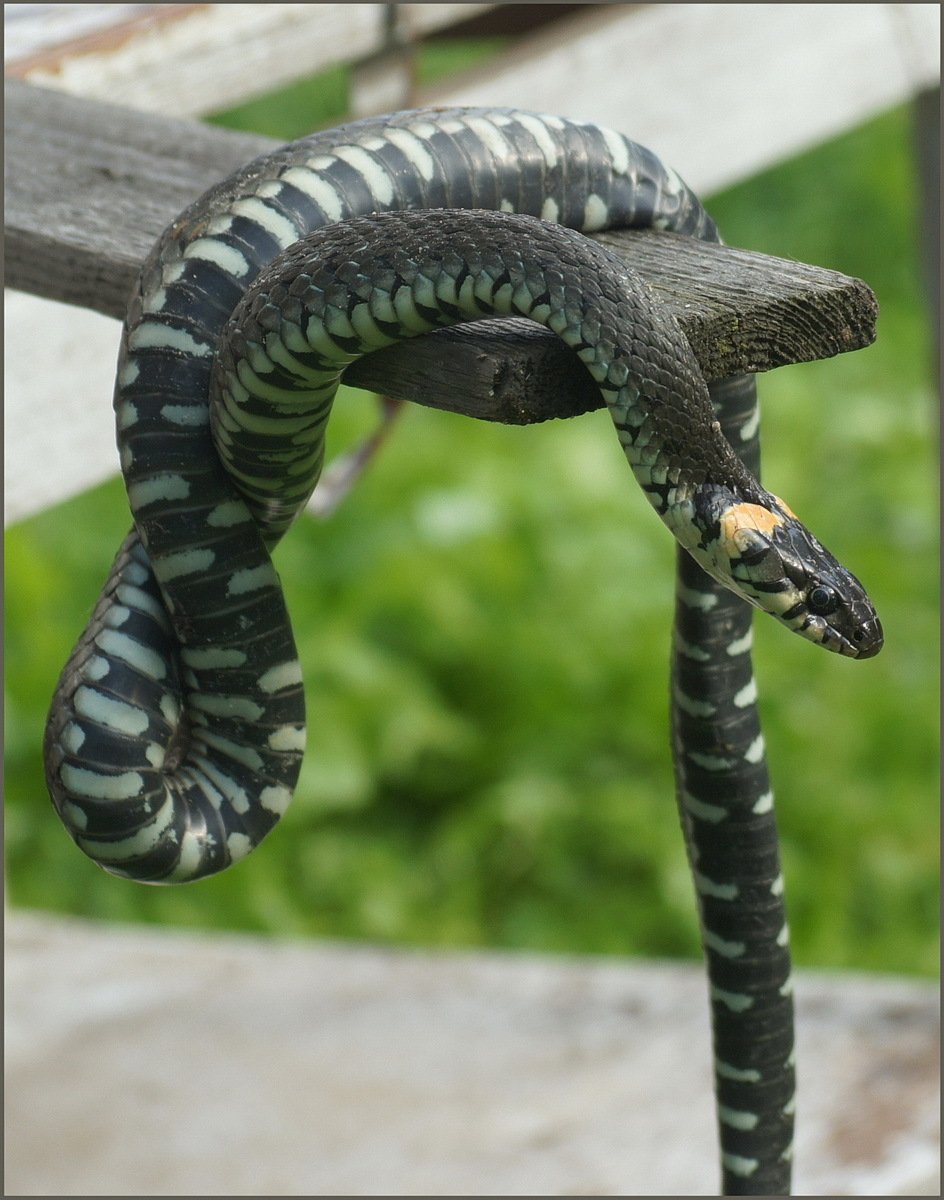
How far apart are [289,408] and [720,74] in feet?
3.18

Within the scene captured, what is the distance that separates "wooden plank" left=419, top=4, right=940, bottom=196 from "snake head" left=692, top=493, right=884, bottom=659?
2.59ft

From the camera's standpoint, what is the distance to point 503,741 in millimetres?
2535

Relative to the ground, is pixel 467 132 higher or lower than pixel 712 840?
higher

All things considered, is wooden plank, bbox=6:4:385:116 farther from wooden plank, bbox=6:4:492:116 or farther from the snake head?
the snake head

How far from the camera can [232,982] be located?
77.2 inches

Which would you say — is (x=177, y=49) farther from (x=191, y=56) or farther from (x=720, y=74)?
(x=720, y=74)

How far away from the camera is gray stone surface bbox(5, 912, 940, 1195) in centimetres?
158

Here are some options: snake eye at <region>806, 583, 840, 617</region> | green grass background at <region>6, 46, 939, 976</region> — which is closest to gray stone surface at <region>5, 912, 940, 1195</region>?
green grass background at <region>6, 46, 939, 976</region>

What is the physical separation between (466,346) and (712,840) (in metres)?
0.35

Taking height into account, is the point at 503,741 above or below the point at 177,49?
below

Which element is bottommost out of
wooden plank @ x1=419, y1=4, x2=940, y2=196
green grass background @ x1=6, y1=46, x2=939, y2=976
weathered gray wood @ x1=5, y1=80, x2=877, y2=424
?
green grass background @ x1=6, y1=46, x2=939, y2=976

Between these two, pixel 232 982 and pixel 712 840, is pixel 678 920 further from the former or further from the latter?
pixel 712 840

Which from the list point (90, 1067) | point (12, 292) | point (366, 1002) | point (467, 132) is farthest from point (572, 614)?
point (467, 132)

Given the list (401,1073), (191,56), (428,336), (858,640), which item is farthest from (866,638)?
(401,1073)
